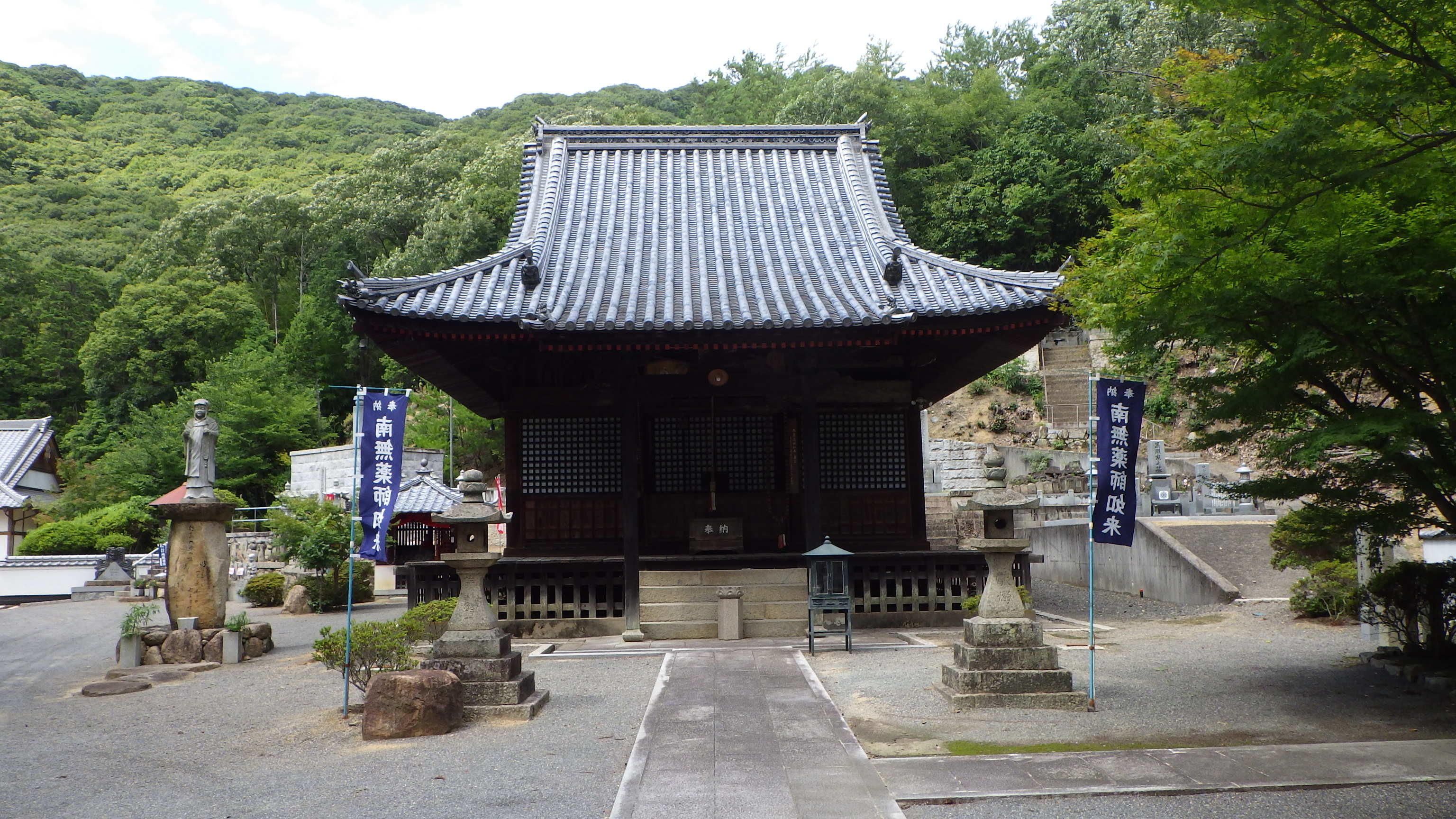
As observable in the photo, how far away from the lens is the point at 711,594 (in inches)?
543

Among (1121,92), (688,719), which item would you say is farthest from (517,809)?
(1121,92)

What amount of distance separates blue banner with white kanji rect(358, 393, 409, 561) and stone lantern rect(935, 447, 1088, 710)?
18.4 feet

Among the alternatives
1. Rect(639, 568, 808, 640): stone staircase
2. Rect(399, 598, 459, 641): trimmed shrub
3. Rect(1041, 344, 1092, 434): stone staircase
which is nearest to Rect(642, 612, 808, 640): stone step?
Rect(639, 568, 808, 640): stone staircase

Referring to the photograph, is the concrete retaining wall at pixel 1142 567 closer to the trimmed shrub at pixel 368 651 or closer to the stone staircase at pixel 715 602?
the stone staircase at pixel 715 602

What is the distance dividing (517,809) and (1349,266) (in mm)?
6689

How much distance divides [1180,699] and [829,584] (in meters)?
4.36

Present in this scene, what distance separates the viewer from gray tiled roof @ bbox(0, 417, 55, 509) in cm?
3678

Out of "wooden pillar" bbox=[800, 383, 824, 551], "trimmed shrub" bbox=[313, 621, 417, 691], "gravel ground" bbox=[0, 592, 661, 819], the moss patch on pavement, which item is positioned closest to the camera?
"gravel ground" bbox=[0, 592, 661, 819]

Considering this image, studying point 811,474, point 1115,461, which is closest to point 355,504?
point 811,474

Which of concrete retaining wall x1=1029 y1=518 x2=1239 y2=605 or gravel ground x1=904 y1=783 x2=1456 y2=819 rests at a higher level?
concrete retaining wall x1=1029 y1=518 x2=1239 y2=605

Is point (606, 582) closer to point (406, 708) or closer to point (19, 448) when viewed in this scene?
point (406, 708)

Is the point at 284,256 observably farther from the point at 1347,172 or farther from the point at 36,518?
the point at 1347,172

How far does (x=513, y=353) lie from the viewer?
15.0 metres

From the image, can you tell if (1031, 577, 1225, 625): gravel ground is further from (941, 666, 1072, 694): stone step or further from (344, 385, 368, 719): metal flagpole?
(344, 385, 368, 719): metal flagpole
